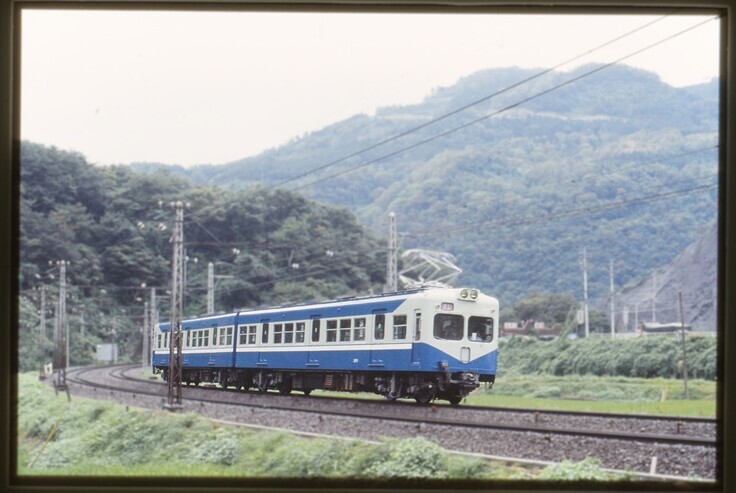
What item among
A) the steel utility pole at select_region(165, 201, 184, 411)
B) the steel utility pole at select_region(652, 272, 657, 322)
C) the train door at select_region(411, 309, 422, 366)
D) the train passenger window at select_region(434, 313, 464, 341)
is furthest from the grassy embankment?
the steel utility pole at select_region(652, 272, 657, 322)

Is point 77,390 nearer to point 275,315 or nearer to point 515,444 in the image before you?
point 275,315

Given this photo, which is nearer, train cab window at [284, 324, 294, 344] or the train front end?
the train front end

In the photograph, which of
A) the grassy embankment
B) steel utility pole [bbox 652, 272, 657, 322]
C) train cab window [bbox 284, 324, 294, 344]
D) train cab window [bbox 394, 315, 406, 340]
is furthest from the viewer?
train cab window [bbox 284, 324, 294, 344]

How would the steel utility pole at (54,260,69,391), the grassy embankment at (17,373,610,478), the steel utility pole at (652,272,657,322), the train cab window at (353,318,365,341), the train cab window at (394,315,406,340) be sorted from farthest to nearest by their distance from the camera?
the train cab window at (353,318,365,341)
the train cab window at (394,315,406,340)
the steel utility pole at (54,260,69,391)
the steel utility pole at (652,272,657,322)
the grassy embankment at (17,373,610,478)

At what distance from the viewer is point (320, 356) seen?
7207 mm

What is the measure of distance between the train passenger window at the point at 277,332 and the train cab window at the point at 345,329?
1.49 ft

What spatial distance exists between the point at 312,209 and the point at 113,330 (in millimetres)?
1734

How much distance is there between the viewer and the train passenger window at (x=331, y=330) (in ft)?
23.3

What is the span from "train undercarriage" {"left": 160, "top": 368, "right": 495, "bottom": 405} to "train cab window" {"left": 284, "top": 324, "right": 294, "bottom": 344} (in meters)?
0.24

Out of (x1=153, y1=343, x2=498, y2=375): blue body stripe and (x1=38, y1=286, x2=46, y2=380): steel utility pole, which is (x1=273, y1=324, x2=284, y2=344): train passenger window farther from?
(x1=38, y1=286, x2=46, y2=380): steel utility pole

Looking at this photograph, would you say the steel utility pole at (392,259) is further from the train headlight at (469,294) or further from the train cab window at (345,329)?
the train headlight at (469,294)

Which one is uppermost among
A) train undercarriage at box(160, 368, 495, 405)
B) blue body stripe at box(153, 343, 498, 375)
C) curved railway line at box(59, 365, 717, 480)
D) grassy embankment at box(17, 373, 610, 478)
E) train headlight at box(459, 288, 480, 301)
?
train headlight at box(459, 288, 480, 301)

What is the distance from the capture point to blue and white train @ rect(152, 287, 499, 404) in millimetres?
6879

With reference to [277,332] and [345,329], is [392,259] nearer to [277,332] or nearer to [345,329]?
[345,329]
